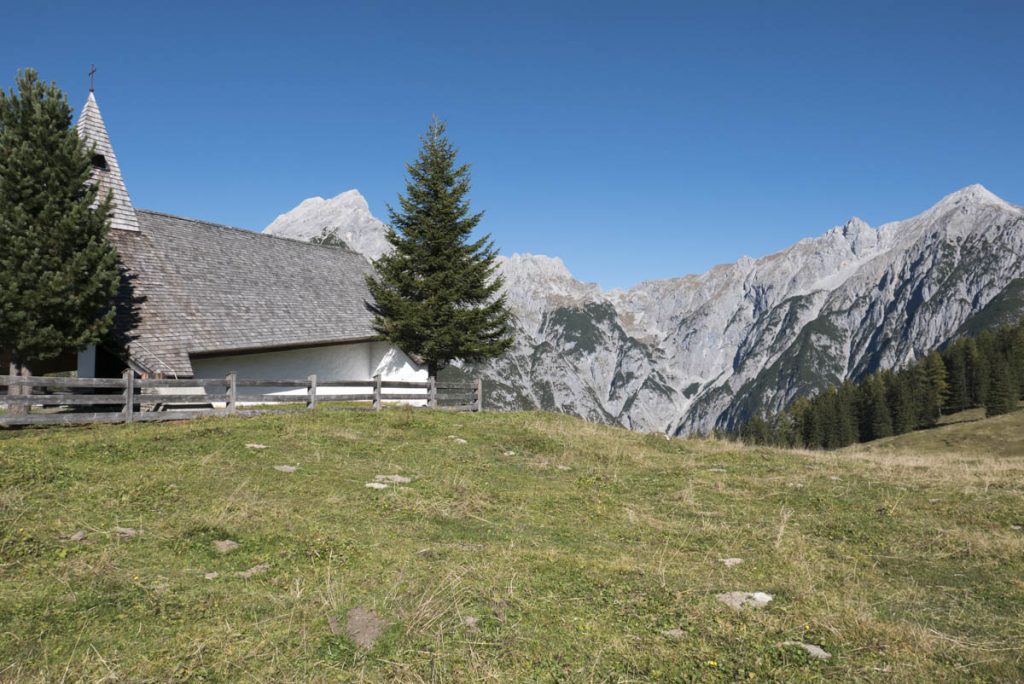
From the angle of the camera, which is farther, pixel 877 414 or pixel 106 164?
pixel 877 414

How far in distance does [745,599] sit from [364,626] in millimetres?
4372

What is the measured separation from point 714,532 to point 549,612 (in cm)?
496

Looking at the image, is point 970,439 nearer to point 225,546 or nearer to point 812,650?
point 812,650

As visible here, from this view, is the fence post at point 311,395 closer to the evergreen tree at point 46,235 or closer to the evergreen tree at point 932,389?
the evergreen tree at point 46,235

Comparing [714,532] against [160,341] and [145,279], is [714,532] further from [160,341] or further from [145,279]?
[145,279]

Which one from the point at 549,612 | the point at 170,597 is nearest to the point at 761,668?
the point at 549,612

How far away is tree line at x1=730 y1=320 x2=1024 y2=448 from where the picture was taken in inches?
4486

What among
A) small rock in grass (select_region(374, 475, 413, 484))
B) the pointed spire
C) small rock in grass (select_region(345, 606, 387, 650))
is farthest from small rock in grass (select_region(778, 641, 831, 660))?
the pointed spire

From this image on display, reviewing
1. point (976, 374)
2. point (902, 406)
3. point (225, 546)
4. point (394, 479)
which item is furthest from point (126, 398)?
point (976, 374)

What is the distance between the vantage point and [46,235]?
17.6m

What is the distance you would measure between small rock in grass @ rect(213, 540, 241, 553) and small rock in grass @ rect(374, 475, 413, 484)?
4.39 m

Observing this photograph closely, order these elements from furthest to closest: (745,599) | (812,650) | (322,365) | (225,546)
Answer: (322,365), (225,546), (745,599), (812,650)

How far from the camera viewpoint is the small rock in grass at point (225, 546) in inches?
317

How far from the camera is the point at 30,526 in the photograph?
8.24 meters
